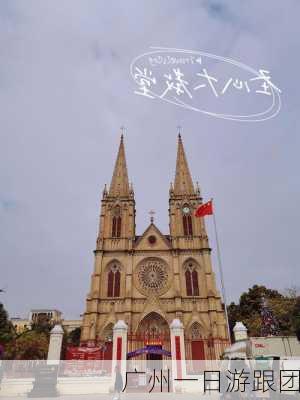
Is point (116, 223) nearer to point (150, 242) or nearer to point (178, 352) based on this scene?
point (150, 242)

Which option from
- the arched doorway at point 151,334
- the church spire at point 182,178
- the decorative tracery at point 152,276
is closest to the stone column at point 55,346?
the arched doorway at point 151,334

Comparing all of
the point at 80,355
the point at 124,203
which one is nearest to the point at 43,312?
the point at 124,203

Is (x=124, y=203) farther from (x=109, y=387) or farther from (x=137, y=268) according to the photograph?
(x=109, y=387)

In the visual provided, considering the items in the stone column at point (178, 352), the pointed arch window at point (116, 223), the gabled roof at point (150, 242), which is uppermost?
the pointed arch window at point (116, 223)

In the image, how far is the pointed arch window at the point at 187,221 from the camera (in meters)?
38.5

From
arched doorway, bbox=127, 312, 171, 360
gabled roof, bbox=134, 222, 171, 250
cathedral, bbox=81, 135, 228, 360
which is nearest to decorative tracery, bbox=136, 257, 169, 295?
cathedral, bbox=81, 135, 228, 360

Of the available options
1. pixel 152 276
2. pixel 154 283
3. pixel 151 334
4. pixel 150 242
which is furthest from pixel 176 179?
pixel 151 334

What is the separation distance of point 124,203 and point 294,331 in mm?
24248

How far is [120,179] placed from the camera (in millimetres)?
43906

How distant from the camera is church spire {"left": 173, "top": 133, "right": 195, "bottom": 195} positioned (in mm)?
42609

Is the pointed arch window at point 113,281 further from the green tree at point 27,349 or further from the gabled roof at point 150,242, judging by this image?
the green tree at point 27,349

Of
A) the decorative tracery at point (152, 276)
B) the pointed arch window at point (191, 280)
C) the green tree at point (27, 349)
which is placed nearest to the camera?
the green tree at point (27, 349)

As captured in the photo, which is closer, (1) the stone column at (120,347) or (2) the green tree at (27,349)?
(1) the stone column at (120,347)

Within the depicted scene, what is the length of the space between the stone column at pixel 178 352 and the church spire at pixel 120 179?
A: 2557cm
